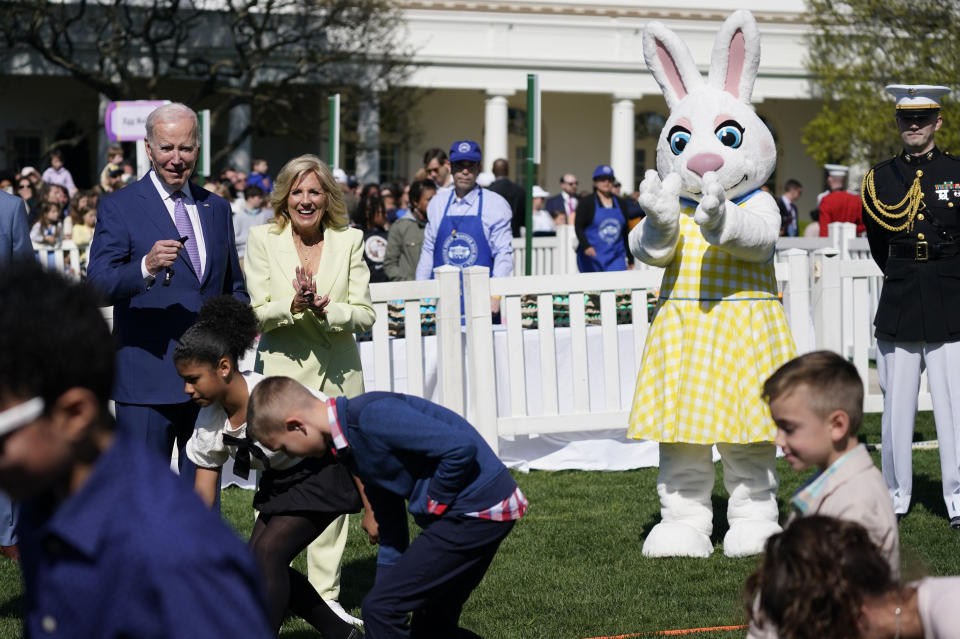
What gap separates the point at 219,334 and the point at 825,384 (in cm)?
199

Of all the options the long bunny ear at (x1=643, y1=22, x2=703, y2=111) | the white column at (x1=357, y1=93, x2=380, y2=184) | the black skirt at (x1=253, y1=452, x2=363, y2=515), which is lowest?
the black skirt at (x1=253, y1=452, x2=363, y2=515)

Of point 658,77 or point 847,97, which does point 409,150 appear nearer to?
point 847,97

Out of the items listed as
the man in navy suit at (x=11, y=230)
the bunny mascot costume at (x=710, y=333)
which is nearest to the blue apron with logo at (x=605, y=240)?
the bunny mascot costume at (x=710, y=333)

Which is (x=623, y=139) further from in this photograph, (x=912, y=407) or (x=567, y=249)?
(x=912, y=407)

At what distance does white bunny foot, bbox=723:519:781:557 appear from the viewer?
6.10 m

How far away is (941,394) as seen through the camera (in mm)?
6746

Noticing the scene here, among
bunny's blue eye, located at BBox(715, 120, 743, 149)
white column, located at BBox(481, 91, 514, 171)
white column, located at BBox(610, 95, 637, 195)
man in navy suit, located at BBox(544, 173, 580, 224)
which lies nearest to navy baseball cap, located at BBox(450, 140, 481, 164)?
bunny's blue eye, located at BBox(715, 120, 743, 149)

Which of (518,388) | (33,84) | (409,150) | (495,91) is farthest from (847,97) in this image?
(518,388)

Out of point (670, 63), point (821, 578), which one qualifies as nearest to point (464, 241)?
point (670, 63)

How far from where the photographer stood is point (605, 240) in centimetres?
1351

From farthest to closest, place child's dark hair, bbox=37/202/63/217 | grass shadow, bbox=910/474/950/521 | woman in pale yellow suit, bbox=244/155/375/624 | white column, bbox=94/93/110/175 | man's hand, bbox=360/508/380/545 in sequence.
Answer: white column, bbox=94/93/110/175, child's dark hair, bbox=37/202/63/217, grass shadow, bbox=910/474/950/521, woman in pale yellow suit, bbox=244/155/375/624, man's hand, bbox=360/508/380/545

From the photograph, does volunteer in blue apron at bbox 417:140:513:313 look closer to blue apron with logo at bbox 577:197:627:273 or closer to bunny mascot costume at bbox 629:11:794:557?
Result: bunny mascot costume at bbox 629:11:794:557

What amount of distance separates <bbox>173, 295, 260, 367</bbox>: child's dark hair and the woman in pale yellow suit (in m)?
0.80

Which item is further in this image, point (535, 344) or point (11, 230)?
point (535, 344)
